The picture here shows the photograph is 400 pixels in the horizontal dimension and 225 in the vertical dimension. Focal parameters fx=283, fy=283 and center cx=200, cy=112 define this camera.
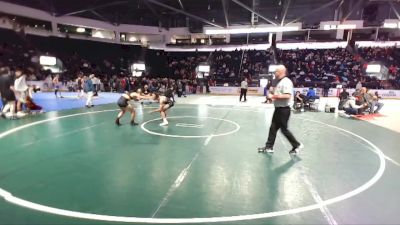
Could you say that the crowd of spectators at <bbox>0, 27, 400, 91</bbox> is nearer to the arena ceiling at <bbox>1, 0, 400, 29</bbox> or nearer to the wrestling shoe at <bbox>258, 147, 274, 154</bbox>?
the arena ceiling at <bbox>1, 0, 400, 29</bbox>

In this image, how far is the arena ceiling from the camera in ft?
91.8

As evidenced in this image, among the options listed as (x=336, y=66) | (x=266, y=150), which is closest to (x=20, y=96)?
(x=266, y=150)

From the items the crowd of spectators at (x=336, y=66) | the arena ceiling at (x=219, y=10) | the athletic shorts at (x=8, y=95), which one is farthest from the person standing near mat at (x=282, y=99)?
the crowd of spectators at (x=336, y=66)

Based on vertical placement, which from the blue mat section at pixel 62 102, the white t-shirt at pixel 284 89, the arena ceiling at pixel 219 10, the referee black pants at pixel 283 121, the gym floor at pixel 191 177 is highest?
the arena ceiling at pixel 219 10

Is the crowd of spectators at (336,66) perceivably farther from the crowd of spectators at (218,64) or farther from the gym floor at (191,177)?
the gym floor at (191,177)

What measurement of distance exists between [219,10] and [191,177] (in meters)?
30.2

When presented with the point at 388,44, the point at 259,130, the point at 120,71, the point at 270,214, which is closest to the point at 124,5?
the point at 120,71

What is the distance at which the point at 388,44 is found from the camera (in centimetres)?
3173

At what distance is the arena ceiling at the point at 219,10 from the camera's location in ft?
91.8

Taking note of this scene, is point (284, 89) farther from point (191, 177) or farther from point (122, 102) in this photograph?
point (122, 102)

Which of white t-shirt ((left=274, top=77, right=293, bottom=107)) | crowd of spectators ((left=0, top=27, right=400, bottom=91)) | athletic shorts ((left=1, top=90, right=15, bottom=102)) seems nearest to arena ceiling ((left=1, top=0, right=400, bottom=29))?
crowd of spectators ((left=0, top=27, right=400, bottom=91))

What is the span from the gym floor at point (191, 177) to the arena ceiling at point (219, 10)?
2074cm

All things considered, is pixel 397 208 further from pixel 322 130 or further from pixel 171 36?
pixel 171 36

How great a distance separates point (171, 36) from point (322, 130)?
31.8 meters
